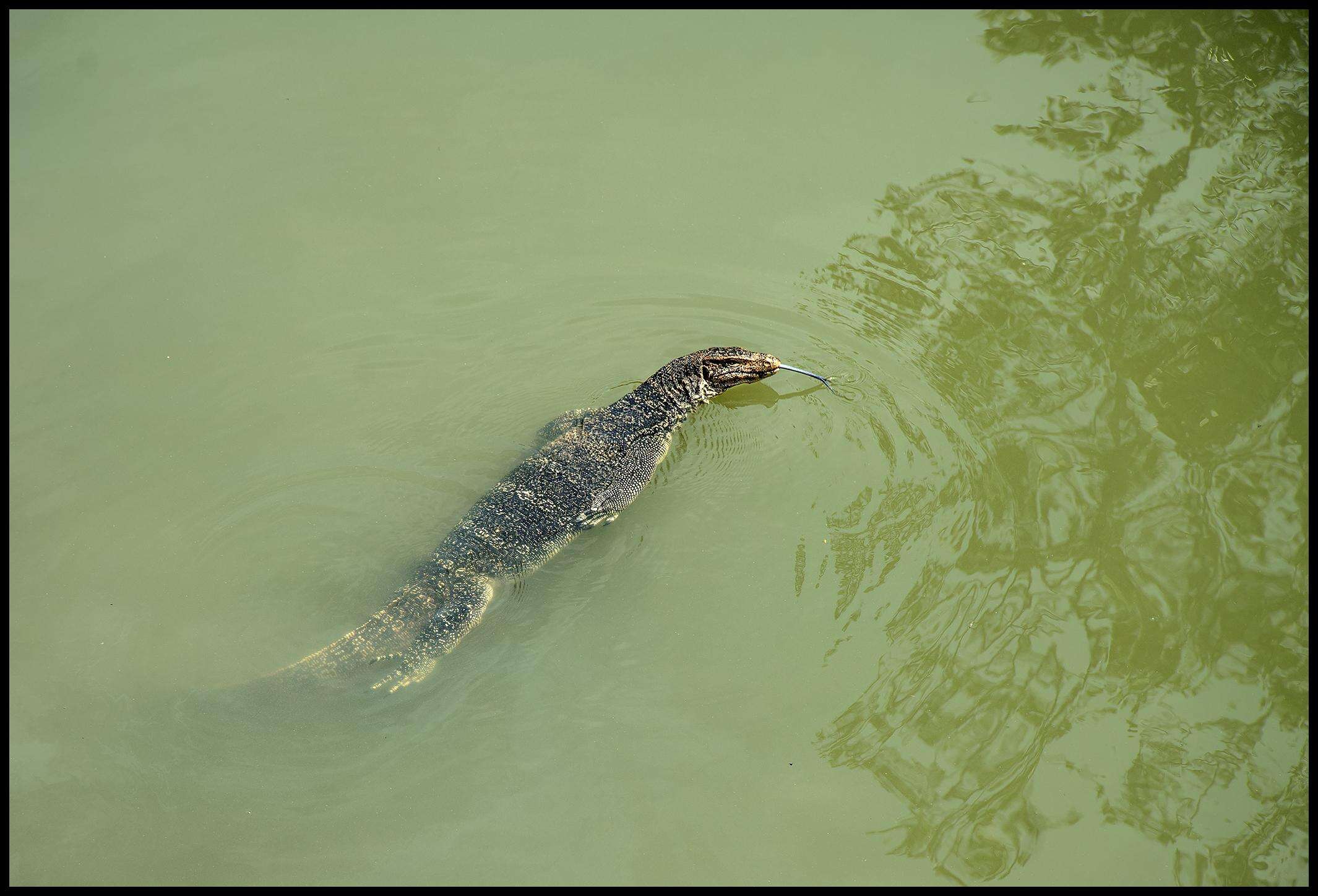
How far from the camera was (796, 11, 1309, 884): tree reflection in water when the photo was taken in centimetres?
472

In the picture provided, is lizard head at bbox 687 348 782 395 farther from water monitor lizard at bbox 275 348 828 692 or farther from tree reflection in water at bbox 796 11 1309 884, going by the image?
tree reflection in water at bbox 796 11 1309 884

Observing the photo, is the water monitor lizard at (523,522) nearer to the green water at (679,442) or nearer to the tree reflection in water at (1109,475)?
the green water at (679,442)

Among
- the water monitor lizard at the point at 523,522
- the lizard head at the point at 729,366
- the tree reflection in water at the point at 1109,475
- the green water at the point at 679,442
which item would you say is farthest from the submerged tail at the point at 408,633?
the tree reflection in water at the point at 1109,475

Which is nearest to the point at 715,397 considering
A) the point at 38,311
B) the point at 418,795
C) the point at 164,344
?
the point at 418,795

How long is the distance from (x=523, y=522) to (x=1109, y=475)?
3633 millimetres

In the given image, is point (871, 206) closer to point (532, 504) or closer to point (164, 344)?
point (532, 504)

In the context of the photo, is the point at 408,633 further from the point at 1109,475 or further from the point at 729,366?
the point at 1109,475

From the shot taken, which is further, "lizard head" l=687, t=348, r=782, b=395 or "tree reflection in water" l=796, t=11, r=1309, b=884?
"lizard head" l=687, t=348, r=782, b=395

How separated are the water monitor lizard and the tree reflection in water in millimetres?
1281

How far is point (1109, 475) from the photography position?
18.1 ft

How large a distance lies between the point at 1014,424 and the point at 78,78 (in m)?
7.50

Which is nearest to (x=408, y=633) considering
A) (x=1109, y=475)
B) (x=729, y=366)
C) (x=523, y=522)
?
(x=523, y=522)

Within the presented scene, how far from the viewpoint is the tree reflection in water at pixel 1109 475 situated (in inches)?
186

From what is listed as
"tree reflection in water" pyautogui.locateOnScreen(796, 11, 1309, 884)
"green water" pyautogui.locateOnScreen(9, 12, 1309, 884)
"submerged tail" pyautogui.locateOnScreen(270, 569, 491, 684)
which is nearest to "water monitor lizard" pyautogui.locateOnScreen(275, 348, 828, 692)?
"submerged tail" pyautogui.locateOnScreen(270, 569, 491, 684)
